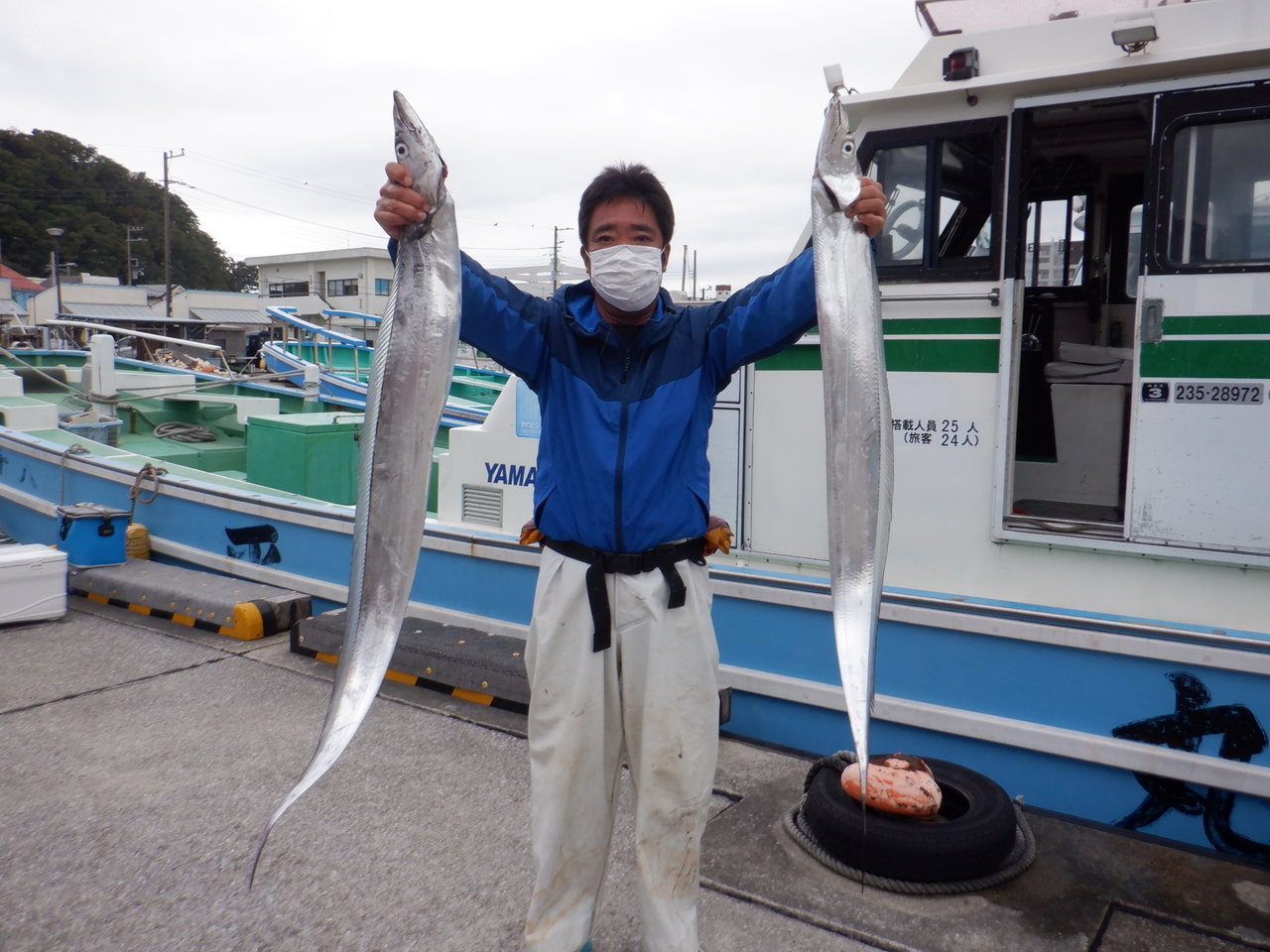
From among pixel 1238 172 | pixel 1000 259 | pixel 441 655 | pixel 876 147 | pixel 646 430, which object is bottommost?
pixel 441 655

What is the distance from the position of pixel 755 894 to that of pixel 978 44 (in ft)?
11.0

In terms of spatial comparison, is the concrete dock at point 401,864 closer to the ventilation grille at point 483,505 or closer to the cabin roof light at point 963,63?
the ventilation grille at point 483,505

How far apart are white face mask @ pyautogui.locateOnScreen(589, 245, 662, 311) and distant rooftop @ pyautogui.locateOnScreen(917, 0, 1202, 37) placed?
2.37m

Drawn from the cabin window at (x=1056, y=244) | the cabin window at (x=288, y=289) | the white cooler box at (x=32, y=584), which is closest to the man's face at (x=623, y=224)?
the cabin window at (x=1056, y=244)

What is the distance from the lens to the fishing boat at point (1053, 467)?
3402mm

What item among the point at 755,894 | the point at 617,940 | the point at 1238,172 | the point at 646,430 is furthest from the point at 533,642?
the point at 1238,172

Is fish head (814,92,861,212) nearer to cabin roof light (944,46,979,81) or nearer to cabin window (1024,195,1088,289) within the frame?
cabin roof light (944,46,979,81)

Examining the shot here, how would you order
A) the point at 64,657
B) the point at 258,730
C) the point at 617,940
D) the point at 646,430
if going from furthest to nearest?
the point at 64,657, the point at 258,730, the point at 617,940, the point at 646,430

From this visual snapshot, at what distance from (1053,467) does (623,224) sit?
11.0 feet

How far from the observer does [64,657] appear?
18.4 ft

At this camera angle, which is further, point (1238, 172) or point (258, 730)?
point (258, 730)

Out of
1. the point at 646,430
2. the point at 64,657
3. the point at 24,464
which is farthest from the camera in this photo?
the point at 24,464

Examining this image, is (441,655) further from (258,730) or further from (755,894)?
(755,894)

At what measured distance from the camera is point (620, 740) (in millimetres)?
2496
